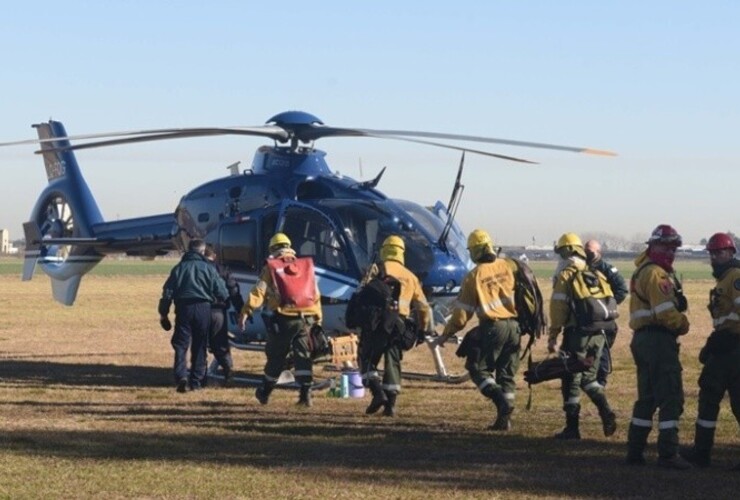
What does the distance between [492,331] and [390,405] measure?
1.61m

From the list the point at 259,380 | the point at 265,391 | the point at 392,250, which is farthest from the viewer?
the point at 259,380

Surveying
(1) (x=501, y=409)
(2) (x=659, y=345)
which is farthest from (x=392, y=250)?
(2) (x=659, y=345)

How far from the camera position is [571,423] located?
11.1 meters

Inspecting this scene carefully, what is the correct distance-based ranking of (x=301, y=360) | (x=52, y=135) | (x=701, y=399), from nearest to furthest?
1. (x=701, y=399)
2. (x=301, y=360)
3. (x=52, y=135)

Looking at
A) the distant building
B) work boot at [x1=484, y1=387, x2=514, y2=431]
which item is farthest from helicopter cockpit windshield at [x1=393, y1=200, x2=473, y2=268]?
the distant building

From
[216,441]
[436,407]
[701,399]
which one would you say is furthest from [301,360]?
[701,399]

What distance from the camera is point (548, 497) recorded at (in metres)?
8.43

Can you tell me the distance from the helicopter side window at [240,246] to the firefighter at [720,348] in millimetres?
7751

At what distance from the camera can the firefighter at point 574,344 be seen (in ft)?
36.0

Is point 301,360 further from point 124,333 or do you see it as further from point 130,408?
point 124,333

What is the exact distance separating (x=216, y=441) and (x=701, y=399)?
13.0ft

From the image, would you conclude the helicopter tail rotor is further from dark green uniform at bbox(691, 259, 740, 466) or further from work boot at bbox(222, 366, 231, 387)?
dark green uniform at bbox(691, 259, 740, 466)

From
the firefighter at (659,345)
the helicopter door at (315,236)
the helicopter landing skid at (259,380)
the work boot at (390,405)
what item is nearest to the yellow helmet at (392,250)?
the work boot at (390,405)

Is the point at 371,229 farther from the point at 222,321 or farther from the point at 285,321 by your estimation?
the point at 285,321
